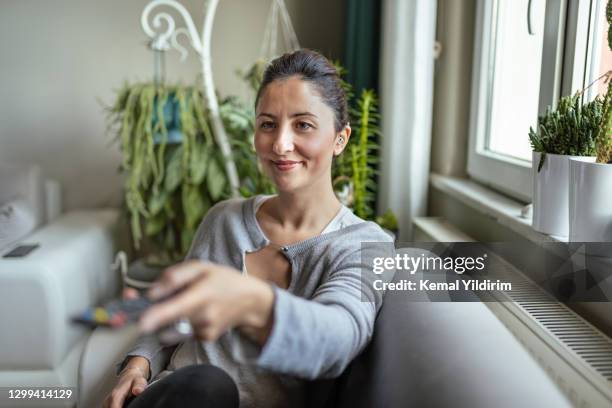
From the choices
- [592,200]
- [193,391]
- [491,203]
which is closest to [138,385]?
[193,391]

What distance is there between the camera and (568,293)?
103 cm

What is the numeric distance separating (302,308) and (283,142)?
40cm

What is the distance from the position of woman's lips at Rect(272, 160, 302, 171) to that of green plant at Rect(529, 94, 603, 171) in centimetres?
47

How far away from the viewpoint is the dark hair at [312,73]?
0.99 meters

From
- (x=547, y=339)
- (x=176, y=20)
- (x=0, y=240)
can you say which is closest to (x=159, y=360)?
(x=547, y=339)

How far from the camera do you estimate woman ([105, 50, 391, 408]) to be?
0.84 metres

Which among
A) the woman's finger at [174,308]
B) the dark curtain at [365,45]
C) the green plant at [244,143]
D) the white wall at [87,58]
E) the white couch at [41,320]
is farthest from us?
the white wall at [87,58]

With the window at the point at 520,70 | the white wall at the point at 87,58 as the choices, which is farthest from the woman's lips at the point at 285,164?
the white wall at the point at 87,58

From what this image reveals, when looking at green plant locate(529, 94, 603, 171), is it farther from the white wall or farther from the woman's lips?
the white wall

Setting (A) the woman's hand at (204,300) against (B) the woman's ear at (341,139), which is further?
Answer: (B) the woman's ear at (341,139)

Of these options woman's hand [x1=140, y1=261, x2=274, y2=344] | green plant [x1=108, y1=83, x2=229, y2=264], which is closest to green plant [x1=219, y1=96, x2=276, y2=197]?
green plant [x1=108, y1=83, x2=229, y2=264]

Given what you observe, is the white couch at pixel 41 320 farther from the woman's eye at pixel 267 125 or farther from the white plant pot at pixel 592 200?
the white plant pot at pixel 592 200

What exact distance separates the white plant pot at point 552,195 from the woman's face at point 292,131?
1.36 ft

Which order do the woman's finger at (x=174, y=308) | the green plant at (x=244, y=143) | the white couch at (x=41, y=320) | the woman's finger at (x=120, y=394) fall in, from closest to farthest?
1. the woman's finger at (x=174, y=308)
2. the woman's finger at (x=120, y=394)
3. the white couch at (x=41, y=320)
4. the green plant at (x=244, y=143)
